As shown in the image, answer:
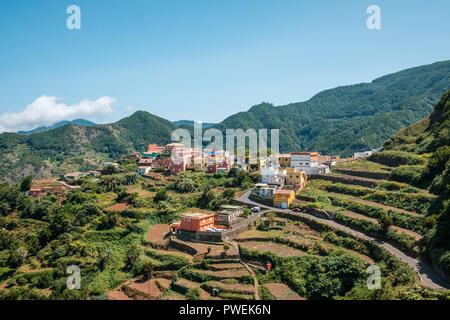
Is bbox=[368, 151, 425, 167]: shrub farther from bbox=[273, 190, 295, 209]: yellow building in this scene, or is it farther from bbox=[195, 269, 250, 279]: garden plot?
bbox=[195, 269, 250, 279]: garden plot

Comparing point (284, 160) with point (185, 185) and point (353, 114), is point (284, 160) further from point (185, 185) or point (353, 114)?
point (353, 114)

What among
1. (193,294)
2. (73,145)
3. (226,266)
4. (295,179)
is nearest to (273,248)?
(226,266)

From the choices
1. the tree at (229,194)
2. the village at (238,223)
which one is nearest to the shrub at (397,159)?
the village at (238,223)

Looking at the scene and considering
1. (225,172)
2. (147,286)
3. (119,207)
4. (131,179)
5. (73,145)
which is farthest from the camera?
(73,145)

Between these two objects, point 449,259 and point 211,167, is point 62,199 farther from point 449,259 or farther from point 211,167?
point 449,259

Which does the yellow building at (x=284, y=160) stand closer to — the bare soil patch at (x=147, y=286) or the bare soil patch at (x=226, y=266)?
the bare soil patch at (x=226, y=266)
